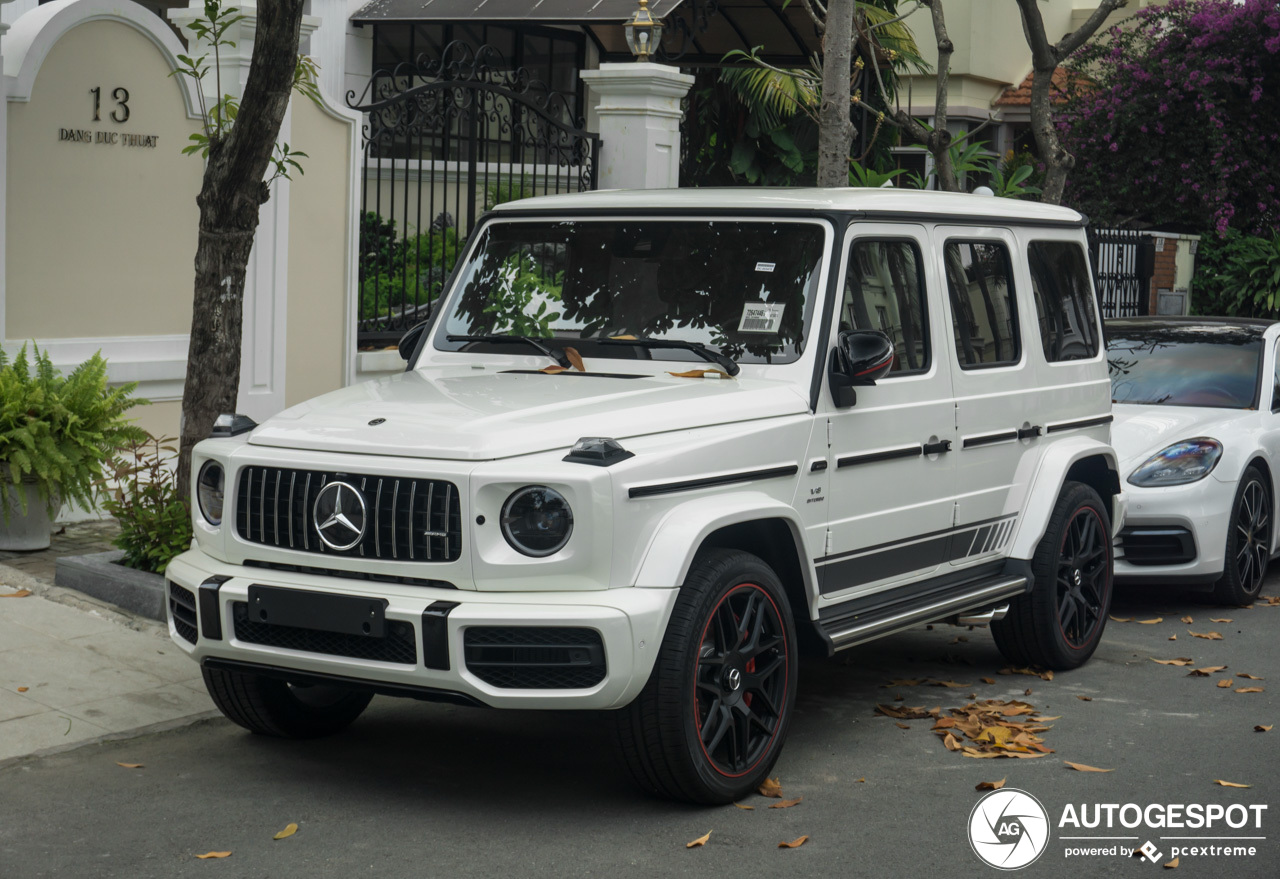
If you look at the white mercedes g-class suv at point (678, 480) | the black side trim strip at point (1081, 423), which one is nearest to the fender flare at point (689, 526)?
the white mercedes g-class suv at point (678, 480)

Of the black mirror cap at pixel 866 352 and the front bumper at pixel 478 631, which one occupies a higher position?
the black mirror cap at pixel 866 352

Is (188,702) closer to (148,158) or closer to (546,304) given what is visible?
(546,304)

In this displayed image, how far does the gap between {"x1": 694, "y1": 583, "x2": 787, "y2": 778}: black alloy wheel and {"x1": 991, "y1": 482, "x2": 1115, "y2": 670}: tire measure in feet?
6.57

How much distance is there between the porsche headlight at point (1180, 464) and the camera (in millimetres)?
8359

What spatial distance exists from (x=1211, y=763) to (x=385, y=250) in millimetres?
8050

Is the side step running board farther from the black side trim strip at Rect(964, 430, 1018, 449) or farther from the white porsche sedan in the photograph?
the white porsche sedan

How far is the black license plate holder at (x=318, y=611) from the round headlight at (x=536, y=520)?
1.44 feet

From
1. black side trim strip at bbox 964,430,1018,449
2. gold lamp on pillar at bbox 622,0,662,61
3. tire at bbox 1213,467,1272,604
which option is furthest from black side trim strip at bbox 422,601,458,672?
gold lamp on pillar at bbox 622,0,662,61

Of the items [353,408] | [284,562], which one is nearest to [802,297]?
[353,408]

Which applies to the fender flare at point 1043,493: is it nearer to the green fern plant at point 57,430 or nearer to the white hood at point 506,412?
the white hood at point 506,412

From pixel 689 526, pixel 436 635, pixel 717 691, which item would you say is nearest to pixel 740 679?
pixel 717 691

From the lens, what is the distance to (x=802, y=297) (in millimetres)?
5664

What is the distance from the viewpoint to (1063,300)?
7258mm

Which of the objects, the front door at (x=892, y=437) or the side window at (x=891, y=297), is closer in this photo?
the front door at (x=892, y=437)
